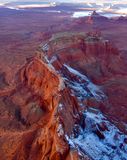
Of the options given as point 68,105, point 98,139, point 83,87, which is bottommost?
point 83,87

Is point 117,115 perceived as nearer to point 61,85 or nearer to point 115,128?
point 115,128

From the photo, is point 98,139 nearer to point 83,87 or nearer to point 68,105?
point 68,105

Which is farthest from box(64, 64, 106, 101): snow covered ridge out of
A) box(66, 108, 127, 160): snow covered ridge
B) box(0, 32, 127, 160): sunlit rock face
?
box(66, 108, 127, 160): snow covered ridge

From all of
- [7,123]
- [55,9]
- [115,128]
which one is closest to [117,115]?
[115,128]

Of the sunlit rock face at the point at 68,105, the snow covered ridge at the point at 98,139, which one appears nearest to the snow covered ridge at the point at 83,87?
the sunlit rock face at the point at 68,105

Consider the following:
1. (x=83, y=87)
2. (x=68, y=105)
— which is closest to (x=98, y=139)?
(x=68, y=105)

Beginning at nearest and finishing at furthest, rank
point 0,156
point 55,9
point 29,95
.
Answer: point 0,156 → point 29,95 → point 55,9

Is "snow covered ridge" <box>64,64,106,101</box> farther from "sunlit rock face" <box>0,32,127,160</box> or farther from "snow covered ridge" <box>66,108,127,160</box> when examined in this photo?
"snow covered ridge" <box>66,108,127,160</box>

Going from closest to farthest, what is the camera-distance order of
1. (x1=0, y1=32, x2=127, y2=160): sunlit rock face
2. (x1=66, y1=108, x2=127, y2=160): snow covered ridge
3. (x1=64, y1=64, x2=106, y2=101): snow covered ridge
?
(x1=66, y1=108, x2=127, y2=160): snow covered ridge → (x1=0, y1=32, x2=127, y2=160): sunlit rock face → (x1=64, y1=64, x2=106, y2=101): snow covered ridge
